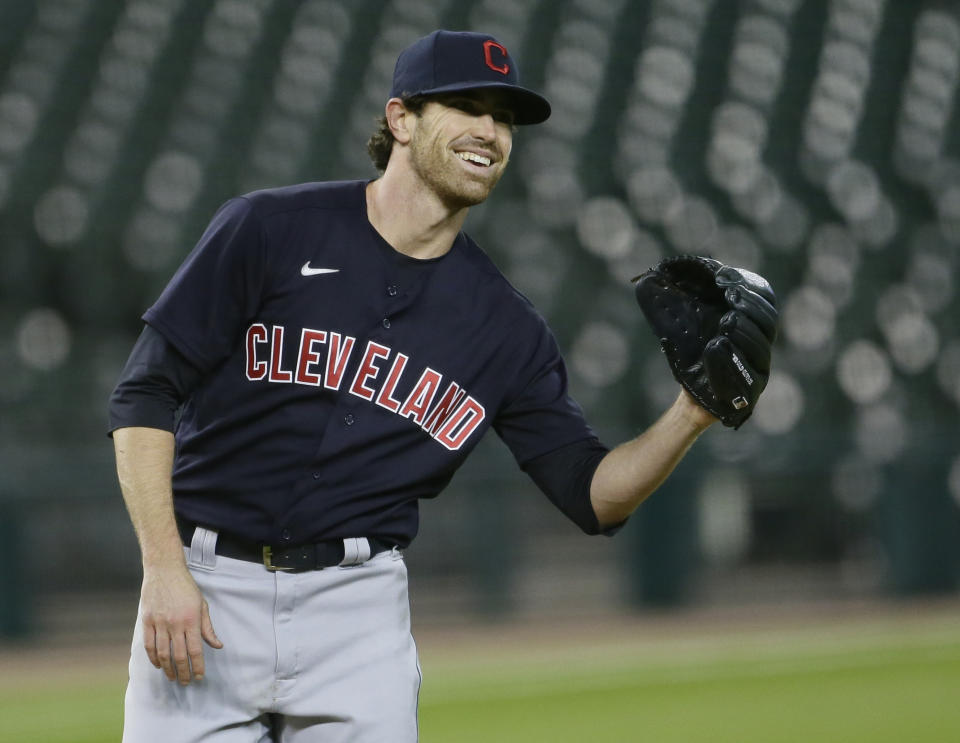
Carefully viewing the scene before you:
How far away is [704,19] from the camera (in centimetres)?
1433

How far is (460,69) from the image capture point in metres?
2.48

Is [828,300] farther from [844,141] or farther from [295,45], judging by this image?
[295,45]

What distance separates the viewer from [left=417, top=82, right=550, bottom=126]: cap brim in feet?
8.09

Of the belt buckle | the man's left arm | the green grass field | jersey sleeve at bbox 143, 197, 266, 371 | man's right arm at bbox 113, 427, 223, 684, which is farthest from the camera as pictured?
the green grass field

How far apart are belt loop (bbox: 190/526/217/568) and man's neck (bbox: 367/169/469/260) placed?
64cm

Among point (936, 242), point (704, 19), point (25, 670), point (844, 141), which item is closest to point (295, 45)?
point (704, 19)

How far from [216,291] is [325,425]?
32 cm

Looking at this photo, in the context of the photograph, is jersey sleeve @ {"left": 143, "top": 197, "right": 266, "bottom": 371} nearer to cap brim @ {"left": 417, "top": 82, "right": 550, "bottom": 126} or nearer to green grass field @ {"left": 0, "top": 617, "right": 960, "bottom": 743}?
cap brim @ {"left": 417, "top": 82, "right": 550, "bottom": 126}

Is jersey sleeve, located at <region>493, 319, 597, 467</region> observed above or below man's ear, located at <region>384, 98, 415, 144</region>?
below

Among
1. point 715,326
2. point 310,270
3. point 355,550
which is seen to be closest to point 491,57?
point 310,270

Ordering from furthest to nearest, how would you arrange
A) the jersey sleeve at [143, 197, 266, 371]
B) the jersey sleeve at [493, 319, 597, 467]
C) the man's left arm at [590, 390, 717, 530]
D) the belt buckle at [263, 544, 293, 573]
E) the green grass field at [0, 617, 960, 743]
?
1. the green grass field at [0, 617, 960, 743]
2. the jersey sleeve at [493, 319, 597, 467]
3. the man's left arm at [590, 390, 717, 530]
4. the belt buckle at [263, 544, 293, 573]
5. the jersey sleeve at [143, 197, 266, 371]

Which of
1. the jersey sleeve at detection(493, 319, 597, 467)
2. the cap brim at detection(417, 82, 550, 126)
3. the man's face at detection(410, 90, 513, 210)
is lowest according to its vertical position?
the jersey sleeve at detection(493, 319, 597, 467)

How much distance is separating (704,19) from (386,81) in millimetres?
3419

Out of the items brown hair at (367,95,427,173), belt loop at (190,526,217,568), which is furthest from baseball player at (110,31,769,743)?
brown hair at (367,95,427,173)
